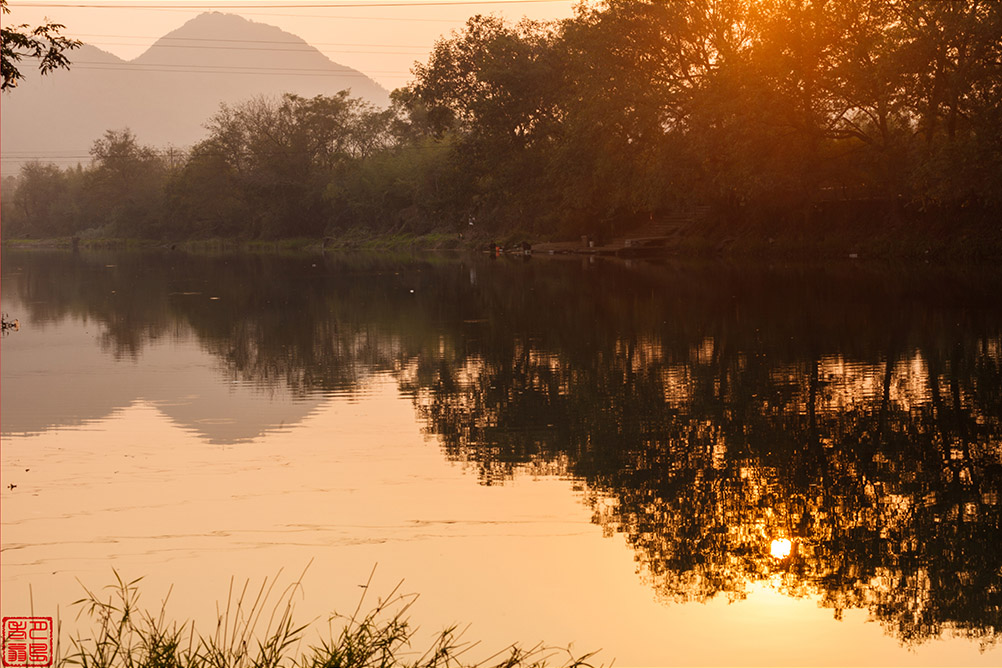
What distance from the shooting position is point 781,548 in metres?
9.46

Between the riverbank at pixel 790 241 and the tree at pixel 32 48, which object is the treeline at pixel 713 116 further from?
the tree at pixel 32 48

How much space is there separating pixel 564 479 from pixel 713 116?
42.4 meters

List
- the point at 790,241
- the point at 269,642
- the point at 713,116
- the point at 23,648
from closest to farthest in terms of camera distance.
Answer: the point at 23,648, the point at 269,642, the point at 713,116, the point at 790,241

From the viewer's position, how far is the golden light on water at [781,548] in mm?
9305

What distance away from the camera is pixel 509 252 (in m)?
78.0

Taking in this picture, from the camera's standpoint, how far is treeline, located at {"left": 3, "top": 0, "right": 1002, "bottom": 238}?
42.1m

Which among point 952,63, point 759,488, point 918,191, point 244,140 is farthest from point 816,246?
point 244,140

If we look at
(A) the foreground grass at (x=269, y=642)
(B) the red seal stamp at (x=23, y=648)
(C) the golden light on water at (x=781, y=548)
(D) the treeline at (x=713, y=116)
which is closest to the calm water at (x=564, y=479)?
(C) the golden light on water at (x=781, y=548)

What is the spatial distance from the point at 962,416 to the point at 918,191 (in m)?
32.8

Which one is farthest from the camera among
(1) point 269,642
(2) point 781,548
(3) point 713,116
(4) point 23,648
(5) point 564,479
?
(3) point 713,116

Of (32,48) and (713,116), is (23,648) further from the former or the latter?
(713,116)

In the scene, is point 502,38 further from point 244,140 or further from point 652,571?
point 652,571

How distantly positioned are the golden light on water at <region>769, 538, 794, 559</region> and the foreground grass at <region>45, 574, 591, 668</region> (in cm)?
247

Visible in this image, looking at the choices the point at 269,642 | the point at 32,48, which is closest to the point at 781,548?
the point at 269,642
